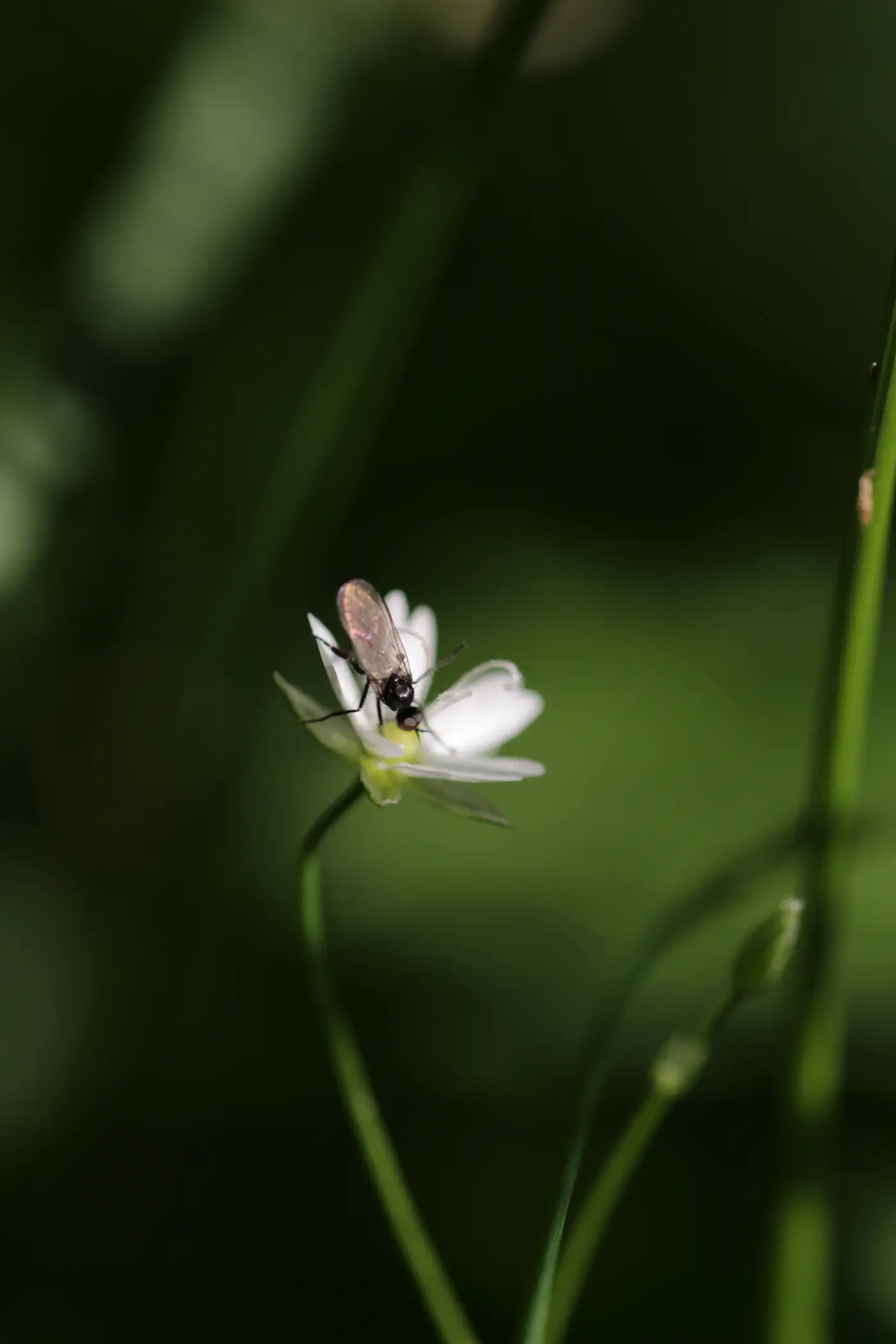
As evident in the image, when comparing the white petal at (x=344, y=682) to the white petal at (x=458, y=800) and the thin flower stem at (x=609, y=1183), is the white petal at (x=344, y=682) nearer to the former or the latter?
the white petal at (x=458, y=800)

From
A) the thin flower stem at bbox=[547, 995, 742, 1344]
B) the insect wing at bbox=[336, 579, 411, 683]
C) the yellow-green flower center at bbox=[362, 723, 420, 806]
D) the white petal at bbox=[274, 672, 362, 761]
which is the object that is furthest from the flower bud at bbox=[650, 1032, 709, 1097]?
the insect wing at bbox=[336, 579, 411, 683]

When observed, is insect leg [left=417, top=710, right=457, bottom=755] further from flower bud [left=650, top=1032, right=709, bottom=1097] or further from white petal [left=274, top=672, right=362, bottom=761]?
flower bud [left=650, top=1032, right=709, bottom=1097]

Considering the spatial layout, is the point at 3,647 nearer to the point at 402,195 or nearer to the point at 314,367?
the point at 314,367

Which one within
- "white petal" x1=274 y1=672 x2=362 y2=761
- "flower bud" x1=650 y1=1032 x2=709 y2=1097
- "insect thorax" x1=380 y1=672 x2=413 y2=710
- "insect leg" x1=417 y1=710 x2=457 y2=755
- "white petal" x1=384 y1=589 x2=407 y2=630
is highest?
"white petal" x1=384 y1=589 x2=407 y2=630

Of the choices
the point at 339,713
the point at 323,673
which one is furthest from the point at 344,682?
the point at 323,673

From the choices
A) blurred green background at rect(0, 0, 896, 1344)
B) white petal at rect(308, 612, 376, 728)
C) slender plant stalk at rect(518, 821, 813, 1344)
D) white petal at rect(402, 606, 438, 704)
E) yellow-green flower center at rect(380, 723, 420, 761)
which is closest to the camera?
slender plant stalk at rect(518, 821, 813, 1344)

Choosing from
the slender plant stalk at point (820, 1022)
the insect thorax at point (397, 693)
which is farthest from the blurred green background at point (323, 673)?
the slender plant stalk at point (820, 1022)

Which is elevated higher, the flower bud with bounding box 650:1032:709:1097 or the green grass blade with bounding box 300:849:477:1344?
the flower bud with bounding box 650:1032:709:1097
